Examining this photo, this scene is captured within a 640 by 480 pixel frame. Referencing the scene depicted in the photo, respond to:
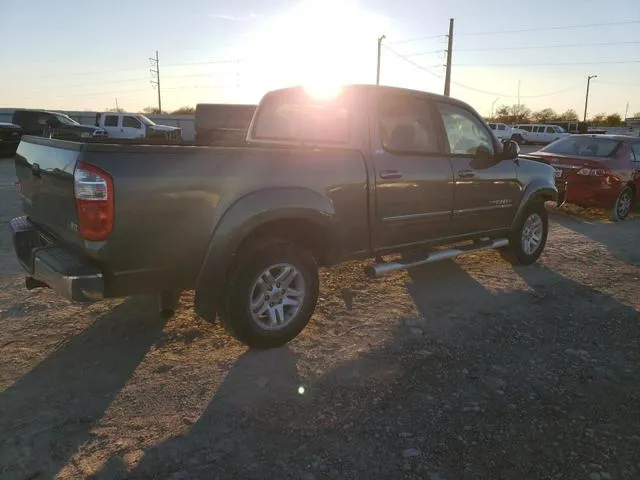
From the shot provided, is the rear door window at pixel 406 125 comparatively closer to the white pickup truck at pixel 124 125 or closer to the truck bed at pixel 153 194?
the truck bed at pixel 153 194

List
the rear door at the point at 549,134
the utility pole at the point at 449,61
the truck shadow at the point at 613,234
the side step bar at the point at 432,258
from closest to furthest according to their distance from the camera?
the side step bar at the point at 432,258 → the truck shadow at the point at 613,234 → the utility pole at the point at 449,61 → the rear door at the point at 549,134

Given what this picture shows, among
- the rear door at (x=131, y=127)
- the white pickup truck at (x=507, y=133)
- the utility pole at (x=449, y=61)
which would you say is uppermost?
the utility pole at (x=449, y=61)

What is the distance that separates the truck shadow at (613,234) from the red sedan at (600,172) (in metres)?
0.38

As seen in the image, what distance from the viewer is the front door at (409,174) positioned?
13.8ft

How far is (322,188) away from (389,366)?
135cm

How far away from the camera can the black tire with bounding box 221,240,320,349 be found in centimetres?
340

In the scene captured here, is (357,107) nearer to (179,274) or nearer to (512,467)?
(179,274)

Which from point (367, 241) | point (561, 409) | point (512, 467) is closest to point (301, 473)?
point (512, 467)

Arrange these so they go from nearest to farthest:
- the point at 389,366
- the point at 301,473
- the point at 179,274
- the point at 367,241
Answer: the point at 301,473 → the point at 179,274 → the point at 389,366 → the point at 367,241

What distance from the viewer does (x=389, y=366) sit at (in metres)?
3.48

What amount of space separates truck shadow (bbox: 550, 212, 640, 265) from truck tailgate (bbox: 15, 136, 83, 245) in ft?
21.3

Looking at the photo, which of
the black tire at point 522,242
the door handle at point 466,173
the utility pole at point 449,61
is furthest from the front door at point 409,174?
the utility pole at point 449,61

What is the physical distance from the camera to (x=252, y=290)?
3463 millimetres

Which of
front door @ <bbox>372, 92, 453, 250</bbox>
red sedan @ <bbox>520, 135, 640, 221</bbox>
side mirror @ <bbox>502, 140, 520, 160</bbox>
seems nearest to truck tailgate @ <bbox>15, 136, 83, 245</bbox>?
front door @ <bbox>372, 92, 453, 250</bbox>
